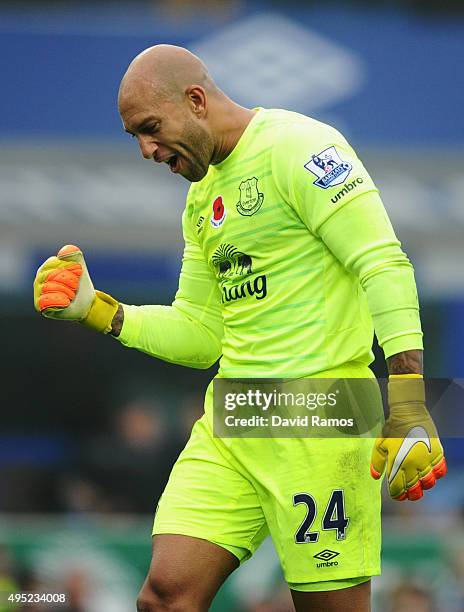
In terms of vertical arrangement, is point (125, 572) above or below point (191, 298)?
below

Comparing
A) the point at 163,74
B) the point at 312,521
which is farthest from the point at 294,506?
the point at 163,74

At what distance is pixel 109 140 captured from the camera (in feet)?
50.7

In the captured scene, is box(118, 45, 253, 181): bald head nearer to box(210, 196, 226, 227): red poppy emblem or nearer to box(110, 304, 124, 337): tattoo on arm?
box(210, 196, 226, 227): red poppy emblem

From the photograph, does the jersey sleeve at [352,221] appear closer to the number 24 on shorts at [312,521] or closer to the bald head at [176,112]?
the bald head at [176,112]

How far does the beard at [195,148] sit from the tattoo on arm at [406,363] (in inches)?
40.4

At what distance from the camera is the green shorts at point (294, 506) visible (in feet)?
15.1

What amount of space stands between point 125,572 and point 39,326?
5.06 m

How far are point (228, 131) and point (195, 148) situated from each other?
0.15m

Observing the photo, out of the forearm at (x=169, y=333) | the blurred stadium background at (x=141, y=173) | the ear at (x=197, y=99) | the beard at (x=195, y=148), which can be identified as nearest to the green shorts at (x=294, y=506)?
the forearm at (x=169, y=333)

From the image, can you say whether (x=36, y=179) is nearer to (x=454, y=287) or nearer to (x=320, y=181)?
(x=454, y=287)

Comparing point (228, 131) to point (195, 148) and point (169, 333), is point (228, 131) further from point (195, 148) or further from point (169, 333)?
point (169, 333)

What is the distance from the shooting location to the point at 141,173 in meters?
15.3

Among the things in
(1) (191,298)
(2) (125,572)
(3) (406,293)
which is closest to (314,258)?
(3) (406,293)

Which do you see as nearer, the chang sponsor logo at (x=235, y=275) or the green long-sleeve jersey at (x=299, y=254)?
the green long-sleeve jersey at (x=299, y=254)
